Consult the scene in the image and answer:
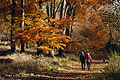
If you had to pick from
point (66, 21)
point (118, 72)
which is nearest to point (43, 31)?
point (66, 21)

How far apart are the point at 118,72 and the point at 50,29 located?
236 inches

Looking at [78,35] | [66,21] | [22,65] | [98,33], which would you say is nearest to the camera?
[22,65]

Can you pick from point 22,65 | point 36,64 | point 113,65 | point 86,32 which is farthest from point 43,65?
point 86,32

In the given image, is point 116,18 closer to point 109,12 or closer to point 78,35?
point 109,12

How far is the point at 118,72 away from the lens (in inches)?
283

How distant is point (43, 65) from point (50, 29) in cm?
294

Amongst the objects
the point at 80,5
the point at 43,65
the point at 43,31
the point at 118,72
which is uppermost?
the point at 80,5

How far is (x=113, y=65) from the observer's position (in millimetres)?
8047

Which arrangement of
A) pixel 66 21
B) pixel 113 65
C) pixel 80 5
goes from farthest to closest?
pixel 80 5 → pixel 66 21 → pixel 113 65

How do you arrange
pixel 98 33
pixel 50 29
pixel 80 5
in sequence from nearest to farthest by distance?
1. pixel 50 29
2. pixel 80 5
3. pixel 98 33

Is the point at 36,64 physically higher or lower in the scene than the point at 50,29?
lower

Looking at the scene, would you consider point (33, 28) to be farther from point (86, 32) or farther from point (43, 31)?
point (86, 32)

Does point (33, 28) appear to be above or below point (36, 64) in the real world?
above

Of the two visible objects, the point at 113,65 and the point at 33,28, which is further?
the point at 33,28
